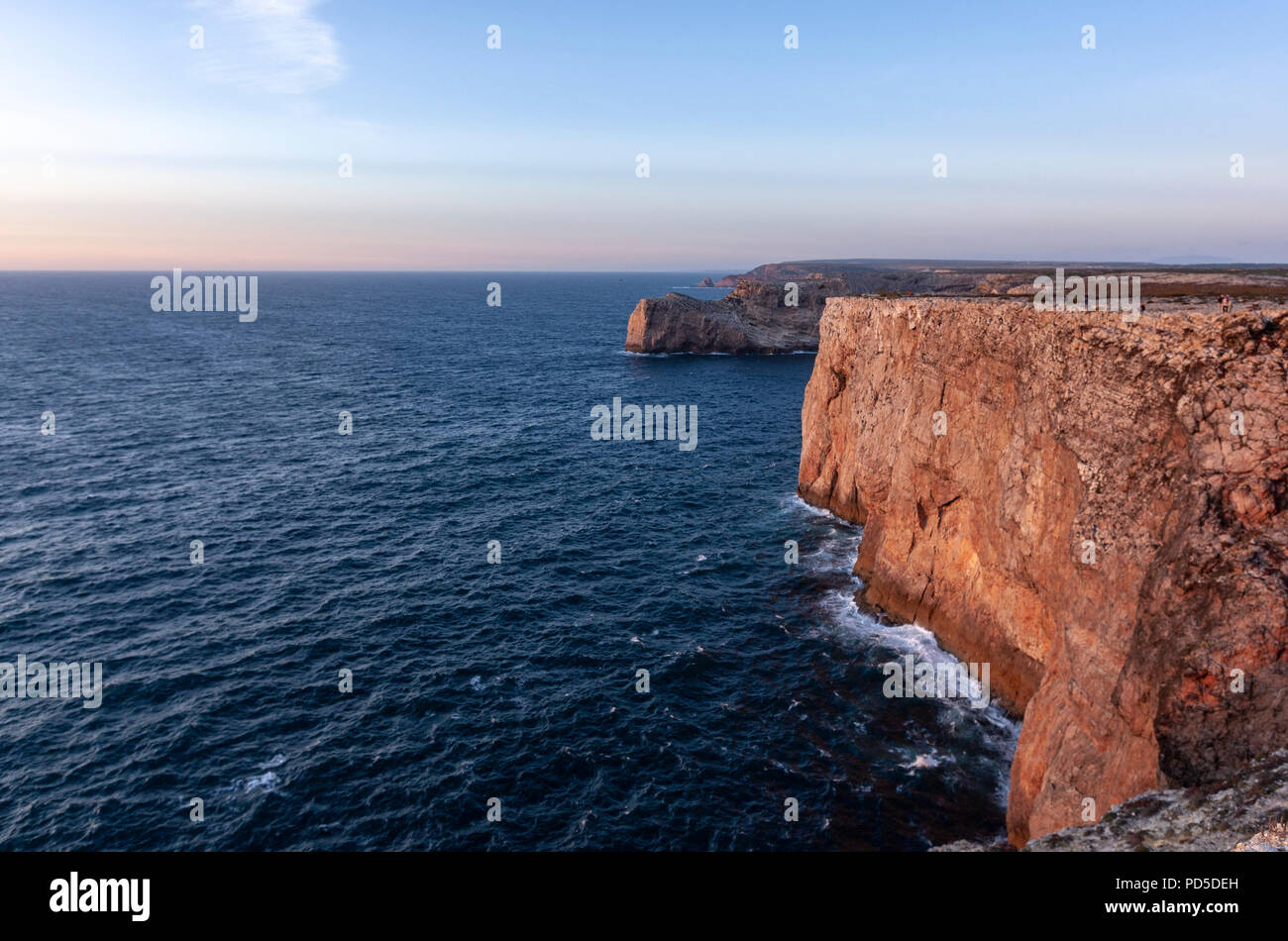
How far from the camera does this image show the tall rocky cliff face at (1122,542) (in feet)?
69.3

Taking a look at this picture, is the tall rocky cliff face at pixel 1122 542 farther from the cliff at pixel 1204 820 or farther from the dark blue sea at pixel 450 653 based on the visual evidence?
the dark blue sea at pixel 450 653

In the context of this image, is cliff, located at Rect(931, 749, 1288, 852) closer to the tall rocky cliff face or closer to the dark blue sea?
the tall rocky cliff face

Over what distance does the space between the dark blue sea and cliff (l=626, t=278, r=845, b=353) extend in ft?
230

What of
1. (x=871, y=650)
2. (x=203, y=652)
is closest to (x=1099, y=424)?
(x=871, y=650)

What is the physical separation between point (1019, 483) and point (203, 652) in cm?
4430

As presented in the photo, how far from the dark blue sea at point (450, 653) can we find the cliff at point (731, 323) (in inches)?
2758

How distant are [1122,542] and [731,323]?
130594 millimetres

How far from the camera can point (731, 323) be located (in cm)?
15138

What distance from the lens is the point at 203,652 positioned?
40438 millimetres

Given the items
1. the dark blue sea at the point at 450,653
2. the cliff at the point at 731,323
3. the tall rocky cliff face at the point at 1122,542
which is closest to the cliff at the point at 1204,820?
the tall rocky cliff face at the point at 1122,542

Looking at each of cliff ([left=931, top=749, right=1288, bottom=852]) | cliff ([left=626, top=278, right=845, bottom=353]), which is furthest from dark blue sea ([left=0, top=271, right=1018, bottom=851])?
cliff ([left=626, top=278, right=845, bottom=353])

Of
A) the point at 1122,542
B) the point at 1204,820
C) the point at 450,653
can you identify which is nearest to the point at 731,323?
the point at 450,653

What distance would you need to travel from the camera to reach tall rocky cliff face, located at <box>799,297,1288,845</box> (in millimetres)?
21125

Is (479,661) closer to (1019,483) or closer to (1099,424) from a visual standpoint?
(1019,483)
